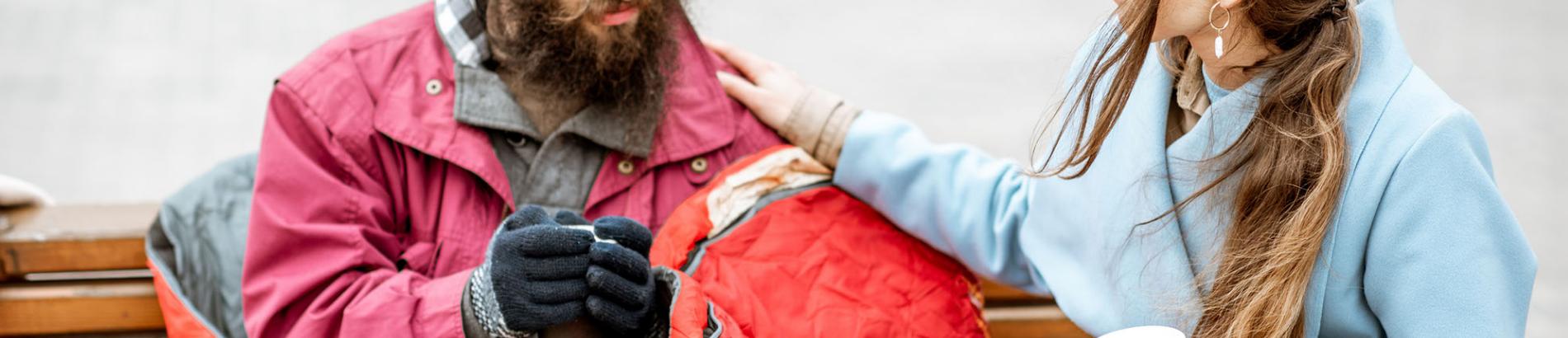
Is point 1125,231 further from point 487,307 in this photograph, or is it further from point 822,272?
point 487,307

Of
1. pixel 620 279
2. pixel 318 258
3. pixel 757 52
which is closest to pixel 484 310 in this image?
pixel 620 279

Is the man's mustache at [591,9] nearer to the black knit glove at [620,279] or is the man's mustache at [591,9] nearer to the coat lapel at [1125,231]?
the black knit glove at [620,279]

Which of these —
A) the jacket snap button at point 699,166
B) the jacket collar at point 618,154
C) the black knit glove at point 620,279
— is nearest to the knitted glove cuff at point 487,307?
the black knit glove at point 620,279

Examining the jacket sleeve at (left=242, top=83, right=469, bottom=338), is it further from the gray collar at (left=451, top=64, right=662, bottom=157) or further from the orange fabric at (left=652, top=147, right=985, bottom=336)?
the orange fabric at (left=652, top=147, right=985, bottom=336)

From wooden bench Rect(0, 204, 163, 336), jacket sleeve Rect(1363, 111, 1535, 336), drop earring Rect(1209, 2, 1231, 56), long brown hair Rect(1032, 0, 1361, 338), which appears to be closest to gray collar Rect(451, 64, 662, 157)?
wooden bench Rect(0, 204, 163, 336)

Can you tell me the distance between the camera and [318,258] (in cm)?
179

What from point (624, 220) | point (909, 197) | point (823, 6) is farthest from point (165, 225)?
point (823, 6)

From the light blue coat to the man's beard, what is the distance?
1.25 ft

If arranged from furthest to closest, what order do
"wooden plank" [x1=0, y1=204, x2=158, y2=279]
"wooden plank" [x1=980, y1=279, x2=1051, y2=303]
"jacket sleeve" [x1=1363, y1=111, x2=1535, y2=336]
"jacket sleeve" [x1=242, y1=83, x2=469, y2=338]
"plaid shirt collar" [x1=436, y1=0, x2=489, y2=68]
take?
"wooden plank" [x1=980, y1=279, x2=1051, y2=303]
"wooden plank" [x1=0, y1=204, x2=158, y2=279]
"plaid shirt collar" [x1=436, y1=0, x2=489, y2=68]
"jacket sleeve" [x1=242, y1=83, x2=469, y2=338]
"jacket sleeve" [x1=1363, y1=111, x2=1535, y2=336]

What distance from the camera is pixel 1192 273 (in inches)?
64.3

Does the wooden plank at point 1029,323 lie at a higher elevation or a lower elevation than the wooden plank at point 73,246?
lower

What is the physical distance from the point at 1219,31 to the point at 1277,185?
21 cm

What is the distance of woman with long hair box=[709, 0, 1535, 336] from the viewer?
55.1 inches

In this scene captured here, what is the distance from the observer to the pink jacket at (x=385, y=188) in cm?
176
